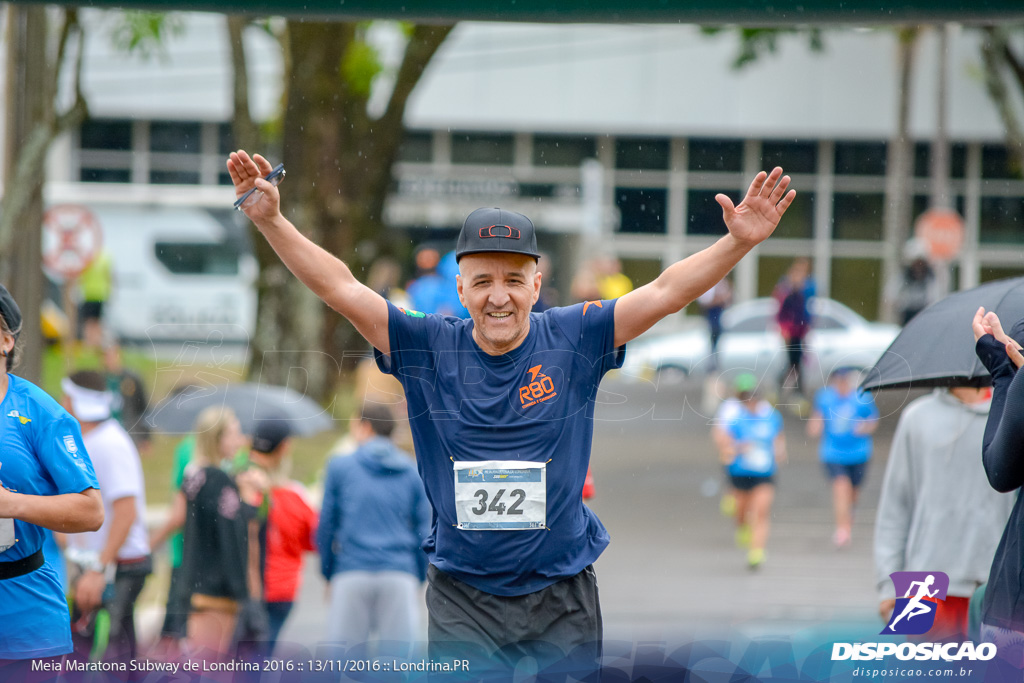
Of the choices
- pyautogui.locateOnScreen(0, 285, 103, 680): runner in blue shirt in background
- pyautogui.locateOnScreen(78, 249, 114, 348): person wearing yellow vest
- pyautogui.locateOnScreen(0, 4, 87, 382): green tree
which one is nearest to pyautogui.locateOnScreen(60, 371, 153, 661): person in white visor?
pyautogui.locateOnScreen(0, 4, 87, 382): green tree

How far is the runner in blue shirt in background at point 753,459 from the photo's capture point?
21.5ft

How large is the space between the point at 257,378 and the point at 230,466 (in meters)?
1.32

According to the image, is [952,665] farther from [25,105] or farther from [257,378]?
[25,105]

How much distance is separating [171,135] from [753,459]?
19498mm

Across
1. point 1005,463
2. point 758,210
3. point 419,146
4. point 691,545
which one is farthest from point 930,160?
point 1005,463

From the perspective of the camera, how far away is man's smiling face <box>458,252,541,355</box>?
10.3 feet

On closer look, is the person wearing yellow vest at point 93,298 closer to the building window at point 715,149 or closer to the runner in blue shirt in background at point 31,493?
the runner in blue shirt in background at point 31,493

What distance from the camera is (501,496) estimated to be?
3.10m

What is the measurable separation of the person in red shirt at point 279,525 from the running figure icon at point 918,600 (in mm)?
2760

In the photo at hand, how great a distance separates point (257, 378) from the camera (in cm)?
642

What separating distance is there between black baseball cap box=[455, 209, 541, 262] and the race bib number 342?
1.96ft

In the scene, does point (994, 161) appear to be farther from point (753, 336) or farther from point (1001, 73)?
point (1001, 73)

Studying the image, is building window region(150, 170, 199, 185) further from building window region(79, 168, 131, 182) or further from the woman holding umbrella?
the woman holding umbrella

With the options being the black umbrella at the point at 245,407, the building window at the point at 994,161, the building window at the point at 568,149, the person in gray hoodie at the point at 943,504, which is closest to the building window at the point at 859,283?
the person in gray hoodie at the point at 943,504
